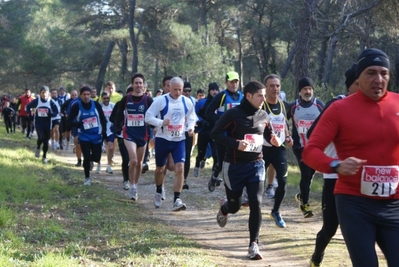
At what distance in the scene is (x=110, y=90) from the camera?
17547 mm

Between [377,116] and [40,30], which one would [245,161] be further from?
[40,30]

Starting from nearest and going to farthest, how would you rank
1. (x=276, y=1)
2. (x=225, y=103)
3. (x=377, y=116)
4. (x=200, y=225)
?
(x=377, y=116) < (x=200, y=225) < (x=225, y=103) < (x=276, y=1)

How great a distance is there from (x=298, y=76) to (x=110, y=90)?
4975mm

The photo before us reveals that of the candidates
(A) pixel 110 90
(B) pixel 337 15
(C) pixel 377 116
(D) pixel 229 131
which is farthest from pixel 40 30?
(C) pixel 377 116

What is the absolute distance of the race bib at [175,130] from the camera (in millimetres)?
10547

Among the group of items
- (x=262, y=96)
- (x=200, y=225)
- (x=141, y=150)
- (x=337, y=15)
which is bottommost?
(x=200, y=225)

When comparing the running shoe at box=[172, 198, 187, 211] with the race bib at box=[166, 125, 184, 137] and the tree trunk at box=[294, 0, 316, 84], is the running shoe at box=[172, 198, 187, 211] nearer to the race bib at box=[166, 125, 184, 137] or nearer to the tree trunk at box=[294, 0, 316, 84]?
the race bib at box=[166, 125, 184, 137]

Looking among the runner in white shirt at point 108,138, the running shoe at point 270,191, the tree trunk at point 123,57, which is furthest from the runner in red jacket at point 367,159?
the tree trunk at point 123,57

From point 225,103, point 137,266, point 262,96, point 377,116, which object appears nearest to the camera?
point 377,116

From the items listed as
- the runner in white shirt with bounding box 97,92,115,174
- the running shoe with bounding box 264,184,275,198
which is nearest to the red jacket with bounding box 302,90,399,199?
the running shoe with bounding box 264,184,275,198

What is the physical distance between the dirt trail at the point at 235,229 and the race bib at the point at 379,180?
119 inches

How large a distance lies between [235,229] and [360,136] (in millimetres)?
5116

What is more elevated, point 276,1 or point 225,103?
point 276,1

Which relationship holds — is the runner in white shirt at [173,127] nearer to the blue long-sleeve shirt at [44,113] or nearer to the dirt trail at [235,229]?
the dirt trail at [235,229]
